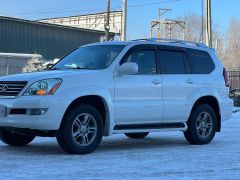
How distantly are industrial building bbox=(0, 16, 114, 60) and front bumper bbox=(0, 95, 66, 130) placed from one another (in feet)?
129

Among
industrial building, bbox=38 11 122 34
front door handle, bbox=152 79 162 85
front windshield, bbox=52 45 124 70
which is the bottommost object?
front door handle, bbox=152 79 162 85

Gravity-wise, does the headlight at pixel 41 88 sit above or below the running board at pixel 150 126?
above

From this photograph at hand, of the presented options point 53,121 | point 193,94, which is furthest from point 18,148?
point 193,94

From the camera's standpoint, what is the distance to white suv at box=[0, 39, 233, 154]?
8.09 meters

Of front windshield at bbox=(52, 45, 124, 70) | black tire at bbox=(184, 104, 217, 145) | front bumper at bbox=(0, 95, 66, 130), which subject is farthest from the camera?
black tire at bbox=(184, 104, 217, 145)

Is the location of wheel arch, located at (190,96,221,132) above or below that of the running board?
above

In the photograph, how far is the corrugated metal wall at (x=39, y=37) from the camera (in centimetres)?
4922

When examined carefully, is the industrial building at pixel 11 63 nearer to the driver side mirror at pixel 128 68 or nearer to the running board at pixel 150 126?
the running board at pixel 150 126

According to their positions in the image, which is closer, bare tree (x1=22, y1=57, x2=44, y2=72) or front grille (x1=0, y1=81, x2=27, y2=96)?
front grille (x1=0, y1=81, x2=27, y2=96)

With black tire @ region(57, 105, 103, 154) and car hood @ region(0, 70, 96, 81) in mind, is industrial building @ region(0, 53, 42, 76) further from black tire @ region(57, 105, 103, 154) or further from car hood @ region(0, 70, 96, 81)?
black tire @ region(57, 105, 103, 154)

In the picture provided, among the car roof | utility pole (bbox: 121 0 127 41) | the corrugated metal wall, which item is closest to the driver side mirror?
the car roof

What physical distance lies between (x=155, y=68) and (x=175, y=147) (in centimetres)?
145

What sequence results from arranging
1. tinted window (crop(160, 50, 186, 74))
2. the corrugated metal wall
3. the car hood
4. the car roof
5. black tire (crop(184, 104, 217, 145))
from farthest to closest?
1. the corrugated metal wall
2. black tire (crop(184, 104, 217, 145))
3. tinted window (crop(160, 50, 186, 74))
4. the car roof
5. the car hood

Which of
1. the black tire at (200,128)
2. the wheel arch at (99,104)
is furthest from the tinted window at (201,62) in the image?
the wheel arch at (99,104)
